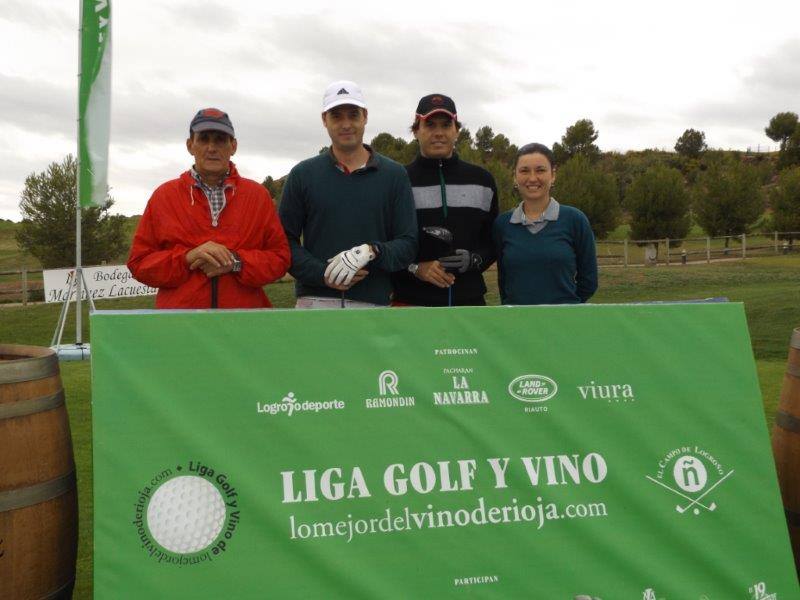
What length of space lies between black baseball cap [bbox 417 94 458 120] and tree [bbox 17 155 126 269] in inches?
1260

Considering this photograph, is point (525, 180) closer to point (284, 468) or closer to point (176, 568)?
point (284, 468)

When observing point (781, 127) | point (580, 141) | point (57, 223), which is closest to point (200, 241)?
point (57, 223)

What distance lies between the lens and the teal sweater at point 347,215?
344 cm

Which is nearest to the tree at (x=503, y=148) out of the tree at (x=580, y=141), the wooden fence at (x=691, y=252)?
the tree at (x=580, y=141)

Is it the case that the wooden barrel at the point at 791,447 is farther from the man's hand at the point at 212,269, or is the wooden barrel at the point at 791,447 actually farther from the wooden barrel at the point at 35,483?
the wooden barrel at the point at 35,483

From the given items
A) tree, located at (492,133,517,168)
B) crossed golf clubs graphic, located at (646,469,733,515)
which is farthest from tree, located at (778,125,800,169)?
crossed golf clubs graphic, located at (646,469,733,515)

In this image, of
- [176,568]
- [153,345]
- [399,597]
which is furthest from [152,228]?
[399,597]

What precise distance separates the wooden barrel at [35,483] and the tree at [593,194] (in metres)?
41.0

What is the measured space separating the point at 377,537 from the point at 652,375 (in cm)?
114

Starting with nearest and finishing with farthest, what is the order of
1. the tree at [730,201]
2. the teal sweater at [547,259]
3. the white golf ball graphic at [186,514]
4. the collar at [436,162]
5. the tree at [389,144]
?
the white golf ball graphic at [186,514]
the teal sweater at [547,259]
the collar at [436,162]
the tree at [730,201]
the tree at [389,144]

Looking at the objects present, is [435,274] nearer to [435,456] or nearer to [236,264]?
[236,264]

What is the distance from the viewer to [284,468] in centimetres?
246

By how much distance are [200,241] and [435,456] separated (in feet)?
4.71

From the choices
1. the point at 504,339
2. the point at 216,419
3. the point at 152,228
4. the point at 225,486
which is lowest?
the point at 225,486
